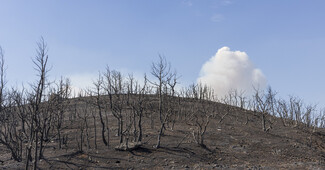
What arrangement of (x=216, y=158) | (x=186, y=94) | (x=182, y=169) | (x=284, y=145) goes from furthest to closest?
(x=186, y=94) → (x=284, y=145) → (x=216, y=158) → (x=182, y=169)

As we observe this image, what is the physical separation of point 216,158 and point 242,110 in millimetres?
30772

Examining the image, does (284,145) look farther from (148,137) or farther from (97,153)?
(97,153)

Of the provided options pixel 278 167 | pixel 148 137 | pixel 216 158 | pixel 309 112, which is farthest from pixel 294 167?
pixel 309 112

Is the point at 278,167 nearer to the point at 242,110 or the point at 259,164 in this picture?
the point at 259,164

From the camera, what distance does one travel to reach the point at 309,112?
33219mm

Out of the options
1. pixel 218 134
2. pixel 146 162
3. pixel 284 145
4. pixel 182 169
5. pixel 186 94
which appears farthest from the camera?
pixel 186 94

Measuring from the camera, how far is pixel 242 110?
154 ft

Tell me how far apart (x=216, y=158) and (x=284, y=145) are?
7.18 m

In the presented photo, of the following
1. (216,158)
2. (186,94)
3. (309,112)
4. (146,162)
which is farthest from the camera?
(186,94)

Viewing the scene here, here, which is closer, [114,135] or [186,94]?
[114,135]

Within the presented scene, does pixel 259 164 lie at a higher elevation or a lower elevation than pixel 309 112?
lower

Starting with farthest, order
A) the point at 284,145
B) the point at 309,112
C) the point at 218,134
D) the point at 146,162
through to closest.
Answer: the point at 309,112
the point at 218,134
the point at 284,145
the point at 146,162

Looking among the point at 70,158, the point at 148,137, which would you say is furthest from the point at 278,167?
the point at 70,158

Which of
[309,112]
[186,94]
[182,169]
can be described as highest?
[186,94]
